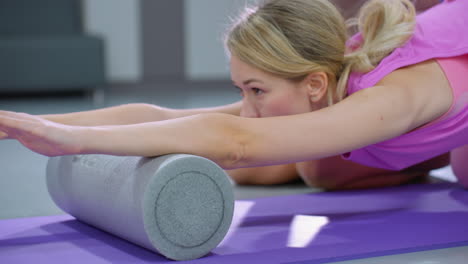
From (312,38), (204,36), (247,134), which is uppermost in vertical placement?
(204,36)

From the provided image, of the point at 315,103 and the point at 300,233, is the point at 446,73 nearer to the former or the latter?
the point at 315,103

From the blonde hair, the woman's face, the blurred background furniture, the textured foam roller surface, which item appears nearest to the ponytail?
the blonde hair

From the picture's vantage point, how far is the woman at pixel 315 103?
156 centimetres

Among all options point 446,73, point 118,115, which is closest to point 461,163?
point 446,73

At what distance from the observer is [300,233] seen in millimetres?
1850

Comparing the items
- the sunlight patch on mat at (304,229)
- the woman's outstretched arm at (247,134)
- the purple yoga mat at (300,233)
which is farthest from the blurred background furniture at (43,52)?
the woman's outstretched arm at (247,134)

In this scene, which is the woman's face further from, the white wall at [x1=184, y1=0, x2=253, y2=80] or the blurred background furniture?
the white wall at [x1=184, y1=0, x2=253, y2=80]

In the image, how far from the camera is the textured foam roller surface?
1.54 m

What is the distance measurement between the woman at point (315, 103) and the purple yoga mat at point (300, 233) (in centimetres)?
19

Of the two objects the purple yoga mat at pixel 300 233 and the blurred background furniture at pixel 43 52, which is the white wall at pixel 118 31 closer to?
the blurred background furniture at pixel 43 52

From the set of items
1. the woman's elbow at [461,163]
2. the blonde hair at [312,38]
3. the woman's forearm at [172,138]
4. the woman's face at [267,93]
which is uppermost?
the blonde hair at [312,38]

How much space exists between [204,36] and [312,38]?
5326 mm

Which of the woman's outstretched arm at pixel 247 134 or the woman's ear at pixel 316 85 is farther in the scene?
the woman's ear at pixel 316 85

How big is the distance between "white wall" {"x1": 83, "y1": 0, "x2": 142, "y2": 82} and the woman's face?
4.77 m
